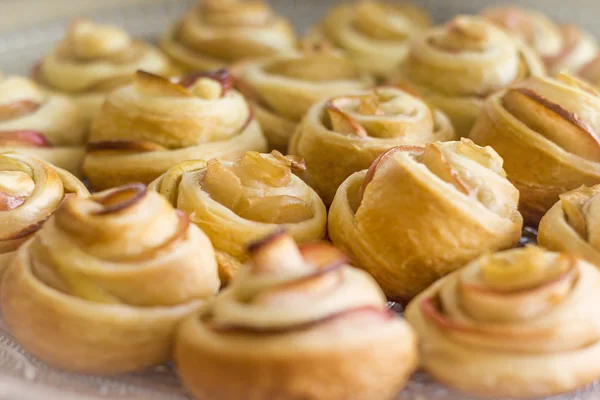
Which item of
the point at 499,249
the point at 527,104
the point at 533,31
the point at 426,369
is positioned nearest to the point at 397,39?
the point at 533,31

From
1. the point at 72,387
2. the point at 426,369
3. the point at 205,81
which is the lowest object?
the point at 72,387

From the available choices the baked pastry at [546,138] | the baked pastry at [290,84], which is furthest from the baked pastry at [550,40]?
the baked pastry at [546,138]

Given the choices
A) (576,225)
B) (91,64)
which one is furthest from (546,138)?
(91,64)

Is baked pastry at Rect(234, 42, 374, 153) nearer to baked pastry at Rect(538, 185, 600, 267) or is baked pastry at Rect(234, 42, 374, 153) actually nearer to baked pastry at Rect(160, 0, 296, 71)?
baked pastry at Rect(160, 0, 296, 71)

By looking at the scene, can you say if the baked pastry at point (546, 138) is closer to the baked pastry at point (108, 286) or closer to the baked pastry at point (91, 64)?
the baked pastry at point (108, 286)

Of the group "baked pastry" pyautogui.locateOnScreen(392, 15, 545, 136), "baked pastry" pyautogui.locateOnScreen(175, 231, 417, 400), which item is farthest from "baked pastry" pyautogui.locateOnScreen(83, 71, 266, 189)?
"baked pastry" pyautogui.locateOnScreen(175, 231, 417, 400)

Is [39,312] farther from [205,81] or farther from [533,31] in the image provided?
[533,31]

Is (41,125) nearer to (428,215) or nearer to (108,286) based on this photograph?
(108,286)
